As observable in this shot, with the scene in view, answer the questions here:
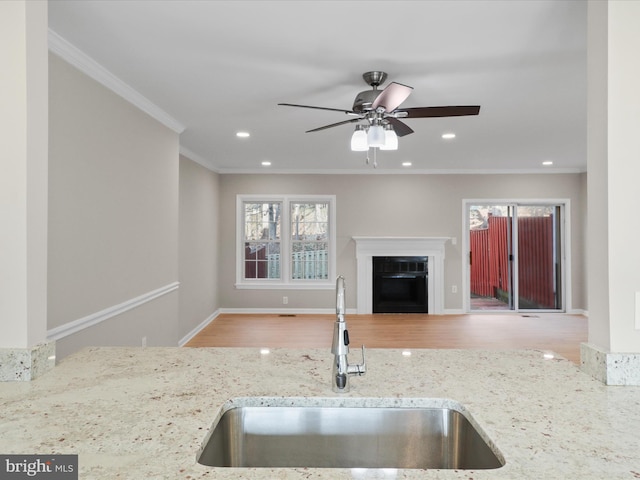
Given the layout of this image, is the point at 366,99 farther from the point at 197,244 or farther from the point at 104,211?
the point at 197,244

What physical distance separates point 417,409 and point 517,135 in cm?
437

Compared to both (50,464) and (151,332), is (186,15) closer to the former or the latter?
(50,464)

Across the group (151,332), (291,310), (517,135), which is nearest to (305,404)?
(151,332)

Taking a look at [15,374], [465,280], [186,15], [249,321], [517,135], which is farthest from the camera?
[465,280]

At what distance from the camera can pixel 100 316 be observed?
9.37ft

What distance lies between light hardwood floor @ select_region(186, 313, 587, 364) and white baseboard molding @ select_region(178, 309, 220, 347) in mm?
59

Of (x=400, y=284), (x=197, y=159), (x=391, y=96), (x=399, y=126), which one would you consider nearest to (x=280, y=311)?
(x=400, y=284)

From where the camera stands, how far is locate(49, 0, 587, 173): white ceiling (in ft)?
6.75

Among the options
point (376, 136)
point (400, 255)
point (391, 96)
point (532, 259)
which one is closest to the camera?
point (391, 96)

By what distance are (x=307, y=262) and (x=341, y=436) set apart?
20.0ft

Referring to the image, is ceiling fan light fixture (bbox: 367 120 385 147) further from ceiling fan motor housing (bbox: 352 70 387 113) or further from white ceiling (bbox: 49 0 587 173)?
white ceiling (bbox: 49 0 587 173)

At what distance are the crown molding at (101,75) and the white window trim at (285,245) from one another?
332cm

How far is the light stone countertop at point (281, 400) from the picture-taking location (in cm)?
84

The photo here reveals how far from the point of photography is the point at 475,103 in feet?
11.5
